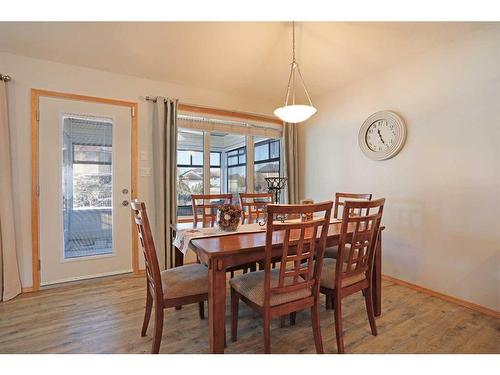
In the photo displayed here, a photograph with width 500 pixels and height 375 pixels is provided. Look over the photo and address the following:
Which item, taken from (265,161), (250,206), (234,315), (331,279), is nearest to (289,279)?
(331,279)

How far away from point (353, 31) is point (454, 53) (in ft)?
3.12

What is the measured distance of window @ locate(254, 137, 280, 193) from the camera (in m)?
4.29

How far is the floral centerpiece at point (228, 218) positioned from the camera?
205 centimetres

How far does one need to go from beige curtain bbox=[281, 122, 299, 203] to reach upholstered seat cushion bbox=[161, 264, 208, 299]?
2460mm

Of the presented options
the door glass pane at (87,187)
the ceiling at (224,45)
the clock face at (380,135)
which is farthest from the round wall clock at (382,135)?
the door glass pane at (87,187)

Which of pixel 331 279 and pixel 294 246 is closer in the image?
pixel 294 246

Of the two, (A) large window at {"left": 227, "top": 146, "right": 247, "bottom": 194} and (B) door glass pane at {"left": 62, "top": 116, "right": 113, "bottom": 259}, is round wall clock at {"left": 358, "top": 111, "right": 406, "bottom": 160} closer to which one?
(A) large window at {"left": 227, "top": 146, "right": 247, "bottom": 194}

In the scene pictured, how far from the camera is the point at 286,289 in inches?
60.4

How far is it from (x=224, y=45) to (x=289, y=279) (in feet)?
7.83

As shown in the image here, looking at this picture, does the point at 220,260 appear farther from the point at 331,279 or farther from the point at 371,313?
the point at 371,313

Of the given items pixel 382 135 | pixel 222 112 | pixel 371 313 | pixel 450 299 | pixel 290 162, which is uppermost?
pixel 222 112

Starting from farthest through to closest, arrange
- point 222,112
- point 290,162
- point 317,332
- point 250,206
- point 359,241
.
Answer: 1. point 290,162
2. point 222,112
3. point 250,206
4. point 359,241
5. point 317,332

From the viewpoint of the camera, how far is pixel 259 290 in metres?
1.62
